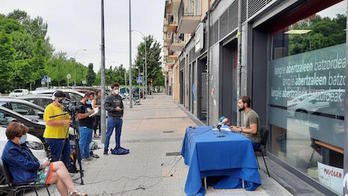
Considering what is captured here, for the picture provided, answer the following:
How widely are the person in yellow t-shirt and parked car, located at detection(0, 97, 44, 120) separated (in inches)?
145

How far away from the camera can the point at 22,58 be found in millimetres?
50812

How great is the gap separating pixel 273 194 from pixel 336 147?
3.88 ft

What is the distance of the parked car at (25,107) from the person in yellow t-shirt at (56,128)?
12.1 ft

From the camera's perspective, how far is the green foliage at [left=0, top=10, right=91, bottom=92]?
40344 mm

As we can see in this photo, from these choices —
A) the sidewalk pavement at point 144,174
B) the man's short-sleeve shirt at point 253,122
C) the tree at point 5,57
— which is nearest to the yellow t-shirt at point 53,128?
the sidewalk pavement at point 144,174

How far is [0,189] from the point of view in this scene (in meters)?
5.10

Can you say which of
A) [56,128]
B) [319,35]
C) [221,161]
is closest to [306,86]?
[319,35]

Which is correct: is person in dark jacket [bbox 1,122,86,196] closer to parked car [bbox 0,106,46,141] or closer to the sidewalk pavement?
the sidewalk pavement

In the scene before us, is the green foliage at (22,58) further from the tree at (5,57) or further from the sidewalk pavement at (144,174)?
the sidewalk pavement at (144,174)

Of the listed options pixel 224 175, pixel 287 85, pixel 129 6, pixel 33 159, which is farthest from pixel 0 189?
pixel 129 6

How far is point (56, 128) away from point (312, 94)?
14.9ft

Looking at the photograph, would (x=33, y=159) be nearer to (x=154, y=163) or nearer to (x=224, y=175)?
(x=224, y=175)

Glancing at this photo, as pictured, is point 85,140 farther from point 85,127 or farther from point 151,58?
point 151,58

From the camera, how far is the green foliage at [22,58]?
40344 mm
